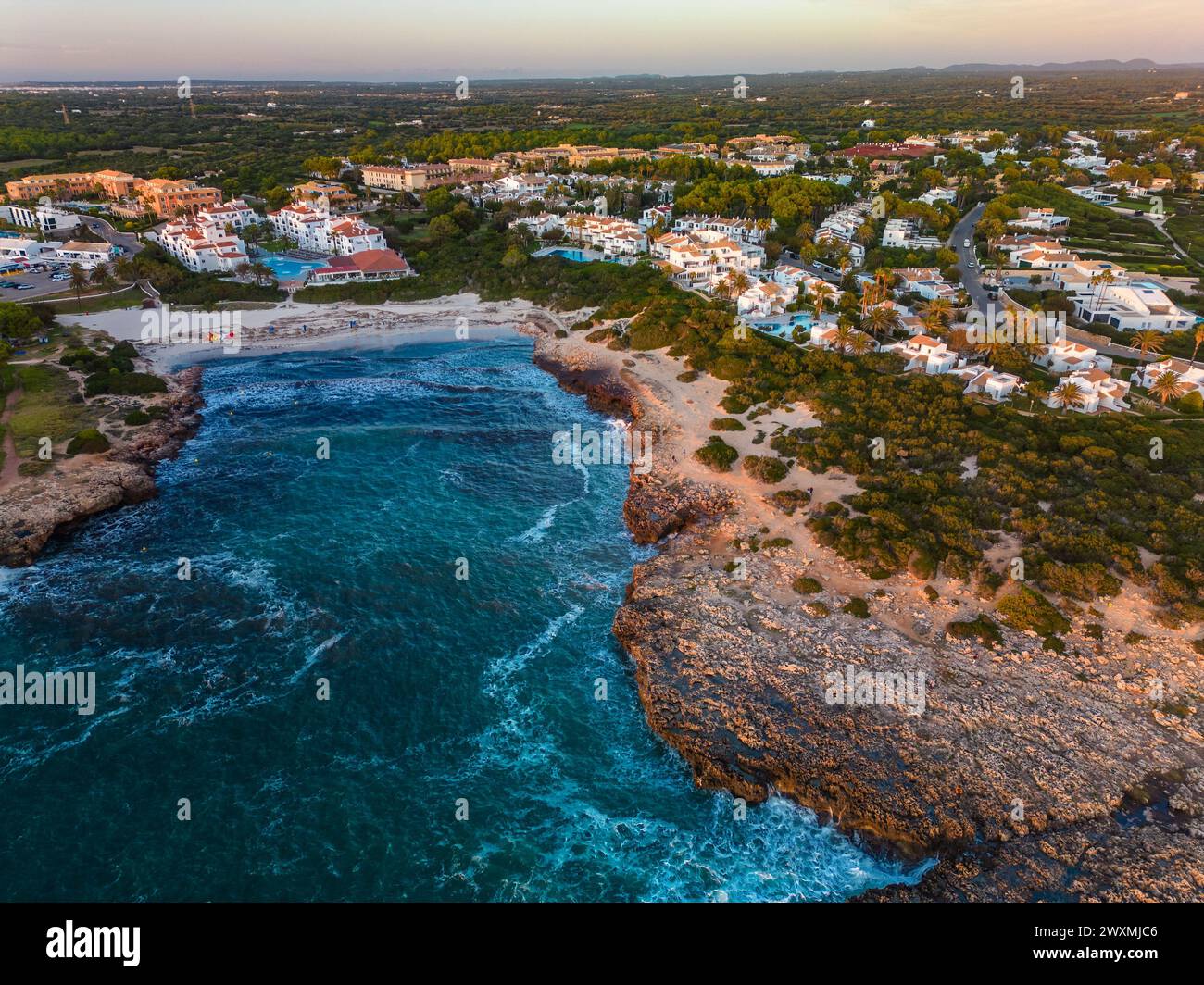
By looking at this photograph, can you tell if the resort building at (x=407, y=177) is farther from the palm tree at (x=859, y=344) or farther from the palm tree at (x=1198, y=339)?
the palm tree at (x=1198, y=339)

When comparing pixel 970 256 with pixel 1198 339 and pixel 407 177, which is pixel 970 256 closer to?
pixel 1198 339

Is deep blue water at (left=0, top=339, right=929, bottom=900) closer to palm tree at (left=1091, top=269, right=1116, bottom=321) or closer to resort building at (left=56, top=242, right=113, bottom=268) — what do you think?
palm tree at (left=1091, top=269, right=1116, bottom=321)

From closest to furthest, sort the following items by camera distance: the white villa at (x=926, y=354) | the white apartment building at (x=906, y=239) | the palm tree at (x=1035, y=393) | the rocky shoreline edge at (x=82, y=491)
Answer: the rocky shoreline edge at (x=82, y=491) → the palm tree at (x=1035, y=393) → the white villa at (x=926, y=354) → the white apartment building at (x=906, y=239)

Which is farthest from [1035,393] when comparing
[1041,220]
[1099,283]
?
[1041,220]

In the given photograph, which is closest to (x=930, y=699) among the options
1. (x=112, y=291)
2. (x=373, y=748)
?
(x=373, y=748)

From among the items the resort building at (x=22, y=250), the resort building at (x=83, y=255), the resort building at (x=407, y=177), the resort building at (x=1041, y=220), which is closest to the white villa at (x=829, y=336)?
the resort building at (x=1041, y=220)

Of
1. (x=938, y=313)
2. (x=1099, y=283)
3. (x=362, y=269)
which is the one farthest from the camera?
(x=362, y=269)
